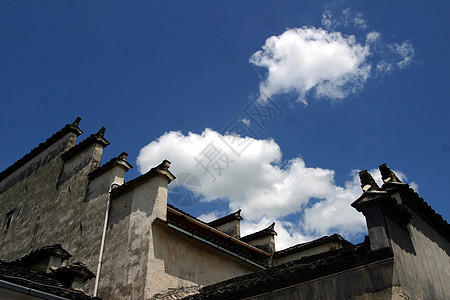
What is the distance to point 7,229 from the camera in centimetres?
1816

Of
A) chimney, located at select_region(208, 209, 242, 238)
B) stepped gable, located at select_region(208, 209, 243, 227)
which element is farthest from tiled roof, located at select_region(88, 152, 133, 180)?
stepped gable, located at select_region(208, 209, 243, 227)

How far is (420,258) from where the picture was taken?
27.1 feet

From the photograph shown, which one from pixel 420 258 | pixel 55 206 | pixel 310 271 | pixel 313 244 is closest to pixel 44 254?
pixel 55 206

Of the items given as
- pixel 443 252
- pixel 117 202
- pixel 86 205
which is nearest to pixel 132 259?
pixel 117 202

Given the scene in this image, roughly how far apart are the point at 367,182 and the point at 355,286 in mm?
2247

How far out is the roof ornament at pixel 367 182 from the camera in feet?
27.0

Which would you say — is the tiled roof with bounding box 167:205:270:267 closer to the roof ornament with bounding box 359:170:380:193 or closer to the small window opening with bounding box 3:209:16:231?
the roof ornament with bounding box 359:170:380:193

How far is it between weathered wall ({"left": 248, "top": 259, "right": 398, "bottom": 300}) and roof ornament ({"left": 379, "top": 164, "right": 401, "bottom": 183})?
281cm

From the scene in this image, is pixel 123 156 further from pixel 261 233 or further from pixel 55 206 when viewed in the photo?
pixel 261 233

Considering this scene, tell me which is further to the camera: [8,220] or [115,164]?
[8,220]

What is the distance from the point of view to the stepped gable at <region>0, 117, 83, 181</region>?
1811 centimetres

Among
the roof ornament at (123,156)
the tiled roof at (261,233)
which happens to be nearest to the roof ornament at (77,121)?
the roof ornament at (123,156)

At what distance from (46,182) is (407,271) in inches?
599

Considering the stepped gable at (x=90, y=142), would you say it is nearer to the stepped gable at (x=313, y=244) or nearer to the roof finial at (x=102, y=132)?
the roof finial at (x=102, y=132)
